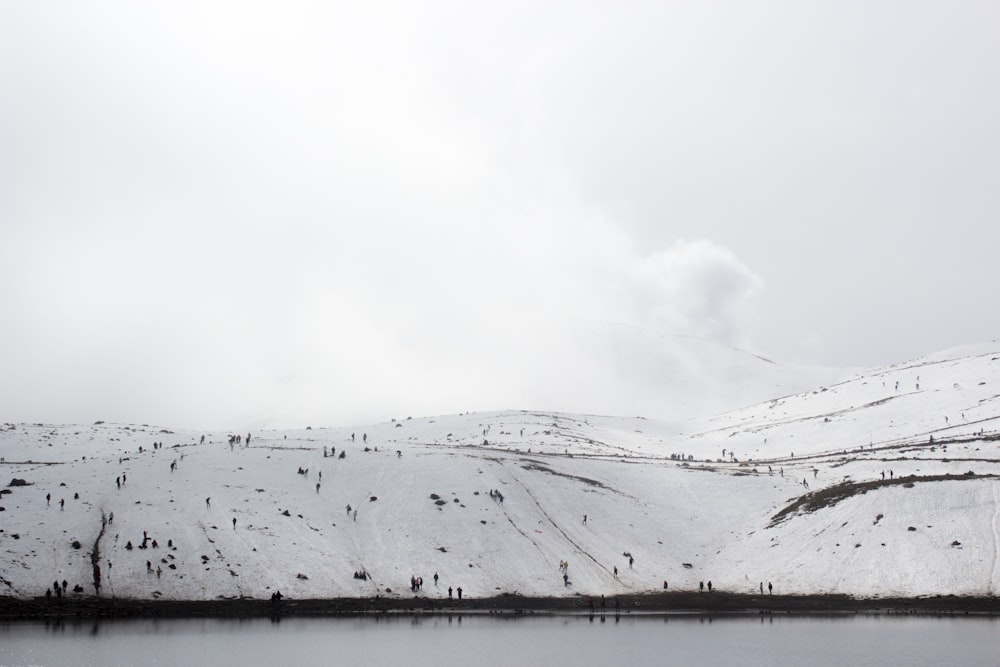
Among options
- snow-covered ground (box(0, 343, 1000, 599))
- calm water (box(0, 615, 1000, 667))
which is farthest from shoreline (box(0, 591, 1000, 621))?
calm water (box(0, 615, 1000, 667))

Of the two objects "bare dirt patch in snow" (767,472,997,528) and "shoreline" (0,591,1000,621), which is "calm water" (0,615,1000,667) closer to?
"shoreline" (0,591,1000,621)

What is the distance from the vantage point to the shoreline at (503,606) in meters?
59.6

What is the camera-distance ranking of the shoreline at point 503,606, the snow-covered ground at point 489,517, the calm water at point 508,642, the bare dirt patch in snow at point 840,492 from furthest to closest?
1. the bare dirt patch in snow at point 840,492
2. the snow-covered ground at point 489,517
3. the shoreline at point 503,606
4. the calm water at point 508,642

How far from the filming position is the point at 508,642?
167 feet

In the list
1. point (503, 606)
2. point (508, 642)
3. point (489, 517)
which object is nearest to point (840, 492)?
point (489, 517)

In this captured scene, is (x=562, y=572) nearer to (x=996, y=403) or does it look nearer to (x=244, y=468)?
(x=244, y=468)

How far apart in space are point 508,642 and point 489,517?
3238 centimetres

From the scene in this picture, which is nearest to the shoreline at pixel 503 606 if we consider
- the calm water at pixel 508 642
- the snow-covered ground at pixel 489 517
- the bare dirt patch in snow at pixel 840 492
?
the snow-covered ground at pixel 489 517

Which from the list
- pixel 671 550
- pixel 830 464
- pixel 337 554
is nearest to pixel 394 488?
pixel 337 554

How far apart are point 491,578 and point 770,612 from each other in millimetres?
22500

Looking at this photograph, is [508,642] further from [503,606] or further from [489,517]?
[489,517]

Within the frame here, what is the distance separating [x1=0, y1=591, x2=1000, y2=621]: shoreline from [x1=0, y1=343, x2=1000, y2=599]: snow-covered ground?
1802 mm

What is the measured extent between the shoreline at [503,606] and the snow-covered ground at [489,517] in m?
1.80

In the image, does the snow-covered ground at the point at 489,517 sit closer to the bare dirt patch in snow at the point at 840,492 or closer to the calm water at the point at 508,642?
the bare dirt patch in snow at the point at 840,492
